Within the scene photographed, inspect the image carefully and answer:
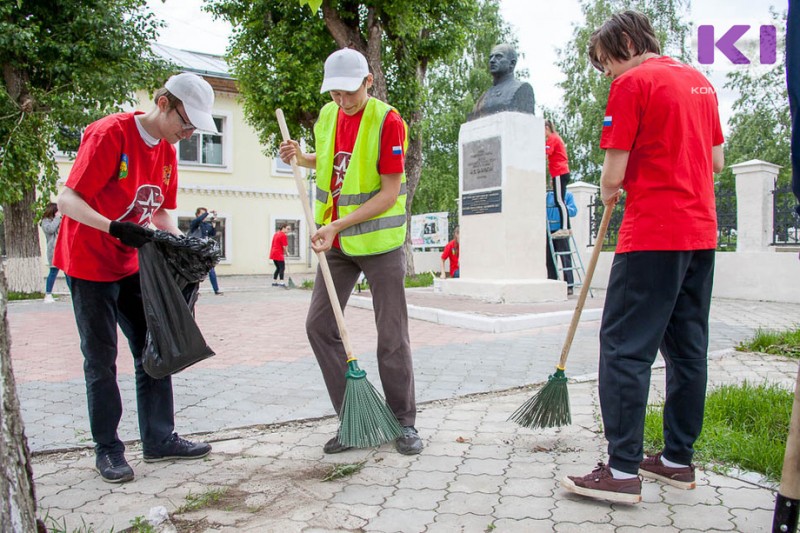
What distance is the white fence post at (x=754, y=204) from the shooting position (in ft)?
35.6

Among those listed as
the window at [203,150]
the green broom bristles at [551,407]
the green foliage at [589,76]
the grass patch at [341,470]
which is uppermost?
the green foliage at [589,76]

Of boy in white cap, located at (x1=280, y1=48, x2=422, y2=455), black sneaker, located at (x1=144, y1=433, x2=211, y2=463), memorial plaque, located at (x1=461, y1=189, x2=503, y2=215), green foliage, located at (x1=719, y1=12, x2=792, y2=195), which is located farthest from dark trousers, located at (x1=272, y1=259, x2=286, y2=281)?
green foliage, located at (x1=719, y1=12, x2=792, y2=195)

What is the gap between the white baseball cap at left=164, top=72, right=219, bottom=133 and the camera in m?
2.99

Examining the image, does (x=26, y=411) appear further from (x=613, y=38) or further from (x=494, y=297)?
(x=494, y=297)

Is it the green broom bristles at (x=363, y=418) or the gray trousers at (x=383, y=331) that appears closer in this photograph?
the green broom bristles at (x=363, y=418)

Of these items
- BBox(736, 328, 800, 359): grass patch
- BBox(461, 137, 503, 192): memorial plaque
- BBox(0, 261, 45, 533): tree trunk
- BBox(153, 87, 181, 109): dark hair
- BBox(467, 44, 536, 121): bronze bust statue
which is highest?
BBox(467, 44, 536, 121): bronze bust statue

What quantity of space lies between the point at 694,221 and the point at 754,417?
4.93 ft

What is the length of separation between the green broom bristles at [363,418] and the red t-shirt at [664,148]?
136cm

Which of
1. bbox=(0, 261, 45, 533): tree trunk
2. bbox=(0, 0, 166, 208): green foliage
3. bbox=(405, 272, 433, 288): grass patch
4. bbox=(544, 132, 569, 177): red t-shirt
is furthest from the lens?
bbox=(405, 272, 433, 288): grass patch

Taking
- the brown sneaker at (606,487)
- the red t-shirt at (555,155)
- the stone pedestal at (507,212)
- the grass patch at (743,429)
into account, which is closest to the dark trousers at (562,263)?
the stone pedestal at (507,212)

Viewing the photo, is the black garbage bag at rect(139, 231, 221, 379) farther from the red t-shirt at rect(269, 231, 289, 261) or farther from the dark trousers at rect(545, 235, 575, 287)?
the red t-shirt at rect(269, 231, 289, 261)

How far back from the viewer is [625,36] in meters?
2.69

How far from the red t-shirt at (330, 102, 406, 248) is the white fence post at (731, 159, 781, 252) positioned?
9.35m

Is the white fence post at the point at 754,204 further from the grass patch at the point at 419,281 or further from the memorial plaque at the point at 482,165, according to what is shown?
the grass patch at the point at 419,281
